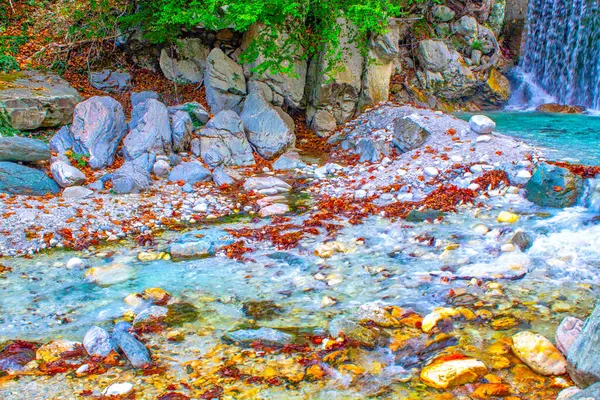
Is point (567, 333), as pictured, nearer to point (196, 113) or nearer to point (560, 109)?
point (196, 113)

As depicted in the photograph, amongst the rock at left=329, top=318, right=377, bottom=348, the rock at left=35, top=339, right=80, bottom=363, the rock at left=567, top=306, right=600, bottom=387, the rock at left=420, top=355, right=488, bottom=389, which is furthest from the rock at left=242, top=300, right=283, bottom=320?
the rock at left=567, top=306, right=600, bottom=387

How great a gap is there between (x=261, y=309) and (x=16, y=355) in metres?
2.03

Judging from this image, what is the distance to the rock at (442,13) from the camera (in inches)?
646

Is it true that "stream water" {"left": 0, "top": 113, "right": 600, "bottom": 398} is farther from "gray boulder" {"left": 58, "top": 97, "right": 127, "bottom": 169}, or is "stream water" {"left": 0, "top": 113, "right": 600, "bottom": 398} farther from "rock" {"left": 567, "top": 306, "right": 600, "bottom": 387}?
"gray boulder" {"left": 58, "top": 97, "right": 127, "bottom": 169}

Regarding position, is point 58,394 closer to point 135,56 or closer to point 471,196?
point 471,196

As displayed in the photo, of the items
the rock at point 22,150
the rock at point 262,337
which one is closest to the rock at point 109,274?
the rock at point 262,337

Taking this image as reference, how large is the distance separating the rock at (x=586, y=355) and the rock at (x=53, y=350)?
367 centimetres

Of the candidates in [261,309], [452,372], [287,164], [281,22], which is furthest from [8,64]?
[452,372]

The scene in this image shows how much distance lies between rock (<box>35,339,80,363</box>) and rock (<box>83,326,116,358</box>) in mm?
121

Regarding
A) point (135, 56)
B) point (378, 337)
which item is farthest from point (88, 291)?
point (135, 56)

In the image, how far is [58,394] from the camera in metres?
3.52

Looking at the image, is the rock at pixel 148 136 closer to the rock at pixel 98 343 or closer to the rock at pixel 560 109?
the rock at pixel 98 343

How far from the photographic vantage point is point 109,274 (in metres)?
5.64

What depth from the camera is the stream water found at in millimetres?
4344
